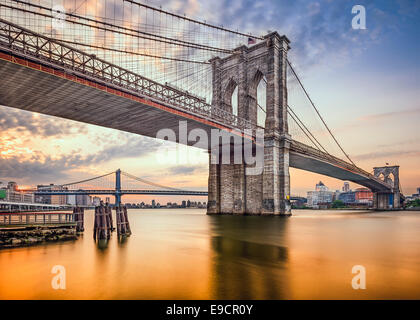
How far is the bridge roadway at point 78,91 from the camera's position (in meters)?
21.0

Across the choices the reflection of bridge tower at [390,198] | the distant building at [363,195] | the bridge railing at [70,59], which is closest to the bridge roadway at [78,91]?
the bridge railing at [70,59]

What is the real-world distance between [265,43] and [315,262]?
40.4 m

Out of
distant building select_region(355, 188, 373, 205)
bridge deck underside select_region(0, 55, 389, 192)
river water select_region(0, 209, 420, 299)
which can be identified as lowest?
distant building select_region(355, 188, 373, 205)

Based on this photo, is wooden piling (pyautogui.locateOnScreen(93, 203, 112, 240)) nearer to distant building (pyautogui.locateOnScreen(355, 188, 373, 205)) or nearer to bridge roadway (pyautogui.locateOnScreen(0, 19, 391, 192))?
bridge roadway (pyautogui.locateOnScreen(0, 19, 391, 192))

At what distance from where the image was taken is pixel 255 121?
48.0 m

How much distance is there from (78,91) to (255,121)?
2908 cm

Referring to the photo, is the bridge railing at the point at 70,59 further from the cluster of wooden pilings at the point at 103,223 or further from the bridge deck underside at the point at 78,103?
the cluster of wooden pilings at the point at 103,223

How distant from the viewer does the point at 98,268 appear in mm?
10016

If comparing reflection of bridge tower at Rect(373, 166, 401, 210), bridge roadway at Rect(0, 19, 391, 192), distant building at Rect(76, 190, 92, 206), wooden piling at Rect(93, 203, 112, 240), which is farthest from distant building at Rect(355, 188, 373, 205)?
wooden piling at Rect(93, 203, 112, 240)

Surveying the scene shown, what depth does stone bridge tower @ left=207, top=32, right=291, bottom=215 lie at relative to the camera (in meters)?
40.8

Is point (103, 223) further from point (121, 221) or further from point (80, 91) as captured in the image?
point (80, 91)

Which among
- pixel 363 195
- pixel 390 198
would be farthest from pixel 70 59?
pixel 363 195
